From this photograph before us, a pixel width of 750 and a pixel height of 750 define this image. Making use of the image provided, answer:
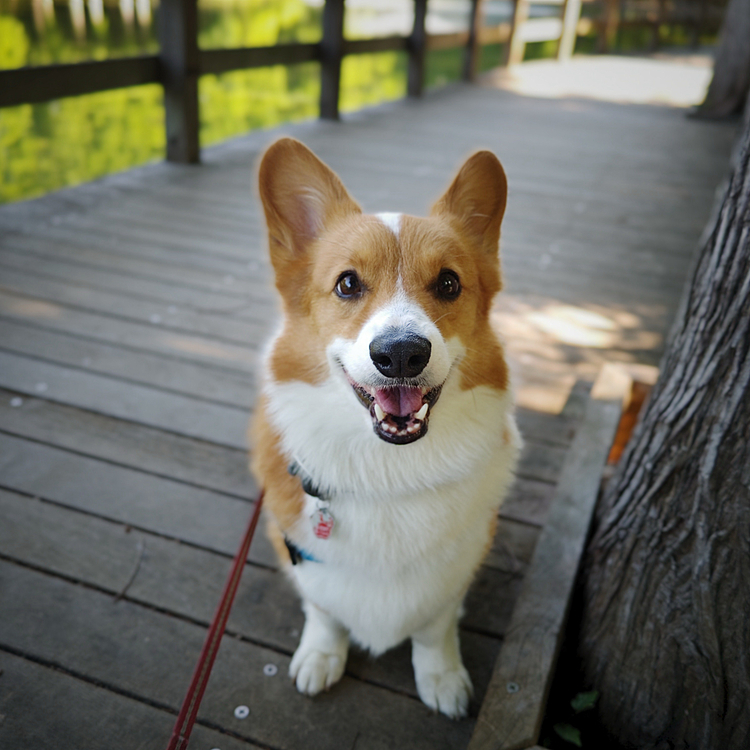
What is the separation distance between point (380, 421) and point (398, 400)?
51mm

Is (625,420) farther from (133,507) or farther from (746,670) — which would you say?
(133,507)

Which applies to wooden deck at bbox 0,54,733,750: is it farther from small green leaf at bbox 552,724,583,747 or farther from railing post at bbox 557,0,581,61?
railing post at bbox 557,0,581,61

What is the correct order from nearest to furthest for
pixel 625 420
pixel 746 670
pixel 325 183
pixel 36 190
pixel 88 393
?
1. pixel 746 670
2. pixel 325 183
3. pixel 88 393
4. pixel 625 420
5. pixel 36 190

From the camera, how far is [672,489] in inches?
50.2

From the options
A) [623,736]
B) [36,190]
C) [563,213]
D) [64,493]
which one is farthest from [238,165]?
[623,736]

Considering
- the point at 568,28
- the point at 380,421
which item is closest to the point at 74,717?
the point at 380,421

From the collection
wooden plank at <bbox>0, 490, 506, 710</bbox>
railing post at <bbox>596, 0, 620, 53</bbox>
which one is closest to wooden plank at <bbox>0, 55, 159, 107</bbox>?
wooden plank at <bbox>0, 490, 506, 710</bbox>

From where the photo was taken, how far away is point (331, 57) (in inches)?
237

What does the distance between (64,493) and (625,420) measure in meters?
1.95

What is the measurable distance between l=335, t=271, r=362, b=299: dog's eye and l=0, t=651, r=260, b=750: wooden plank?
36.8 inches

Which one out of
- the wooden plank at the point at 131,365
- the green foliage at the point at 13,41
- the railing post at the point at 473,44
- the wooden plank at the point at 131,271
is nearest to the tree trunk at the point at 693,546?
the wooden plank at the point at 131,365

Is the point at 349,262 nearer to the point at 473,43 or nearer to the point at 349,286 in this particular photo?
the point at 349,286

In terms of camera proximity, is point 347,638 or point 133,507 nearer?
point 347,638

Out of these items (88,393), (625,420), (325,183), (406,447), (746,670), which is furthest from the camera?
(625,420)
